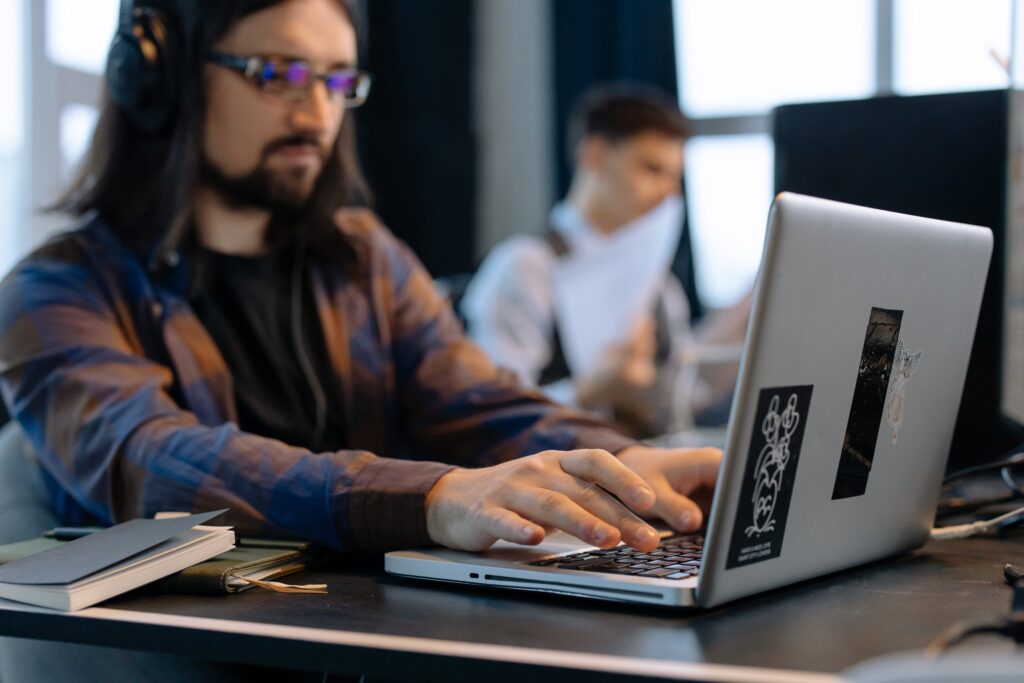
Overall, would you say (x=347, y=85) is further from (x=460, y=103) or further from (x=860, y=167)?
(x=460, y=103)

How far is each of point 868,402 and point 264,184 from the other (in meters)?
0.85

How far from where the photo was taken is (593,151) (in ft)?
11.0

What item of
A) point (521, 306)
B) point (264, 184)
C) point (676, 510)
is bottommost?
point (521, 306)

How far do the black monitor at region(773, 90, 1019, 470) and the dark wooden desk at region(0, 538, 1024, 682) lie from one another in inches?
18.8

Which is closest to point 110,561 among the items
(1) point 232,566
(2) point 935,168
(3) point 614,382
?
(1) point 232,566

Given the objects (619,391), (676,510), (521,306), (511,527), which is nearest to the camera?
(511,527)

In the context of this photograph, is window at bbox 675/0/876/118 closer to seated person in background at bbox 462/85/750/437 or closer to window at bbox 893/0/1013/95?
window at bbox 893/0/1013/95

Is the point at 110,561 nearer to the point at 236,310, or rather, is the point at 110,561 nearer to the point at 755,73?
the point at 236,310

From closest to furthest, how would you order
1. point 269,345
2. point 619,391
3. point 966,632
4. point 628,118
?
point 966,632, point 269,345, point 619,391, point 628,118

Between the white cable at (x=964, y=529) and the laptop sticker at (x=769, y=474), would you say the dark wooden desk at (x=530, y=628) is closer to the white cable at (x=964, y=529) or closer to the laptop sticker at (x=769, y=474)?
the laptop sticker at (x=769, y=474)

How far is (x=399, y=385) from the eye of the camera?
1.42 meters

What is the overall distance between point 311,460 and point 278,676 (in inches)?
8.0

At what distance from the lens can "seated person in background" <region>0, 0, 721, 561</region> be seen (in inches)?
39.4

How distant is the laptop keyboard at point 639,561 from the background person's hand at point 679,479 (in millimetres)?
81
